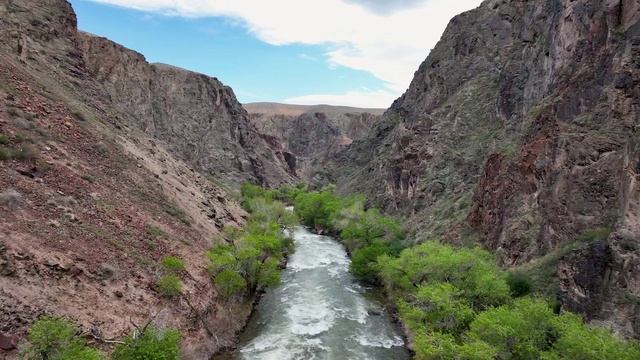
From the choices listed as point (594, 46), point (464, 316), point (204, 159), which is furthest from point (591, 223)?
point (204, 159)

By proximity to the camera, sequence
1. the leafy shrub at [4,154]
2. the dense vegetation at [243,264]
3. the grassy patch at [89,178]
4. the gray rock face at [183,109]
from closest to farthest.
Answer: the leafy shrub at [4,154], the grassy patch at [89,178], the dense vegetation at [243,264], the gray rock face at [183,109]

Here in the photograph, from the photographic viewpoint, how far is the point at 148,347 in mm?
21281

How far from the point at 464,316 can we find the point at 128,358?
1805cm

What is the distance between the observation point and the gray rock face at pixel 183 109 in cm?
8038

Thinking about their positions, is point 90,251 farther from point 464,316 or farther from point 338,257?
point 338,257

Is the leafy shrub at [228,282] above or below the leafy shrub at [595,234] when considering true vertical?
below

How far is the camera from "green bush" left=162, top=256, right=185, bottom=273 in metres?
31.0

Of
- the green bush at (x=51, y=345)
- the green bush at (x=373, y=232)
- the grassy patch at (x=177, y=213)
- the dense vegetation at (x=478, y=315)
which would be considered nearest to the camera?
the green bush at (x=51, y=345)

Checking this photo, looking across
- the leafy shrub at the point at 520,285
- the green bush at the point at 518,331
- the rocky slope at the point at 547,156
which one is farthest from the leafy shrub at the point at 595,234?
the green bush at the point at 518,331

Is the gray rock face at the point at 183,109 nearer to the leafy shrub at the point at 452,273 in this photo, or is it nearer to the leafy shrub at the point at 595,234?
the leafy shrub at the point at 452,273

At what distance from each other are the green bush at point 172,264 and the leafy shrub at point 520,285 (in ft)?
70.8

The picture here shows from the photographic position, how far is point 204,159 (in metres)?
101

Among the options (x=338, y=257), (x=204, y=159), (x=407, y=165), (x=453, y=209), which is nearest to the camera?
(x=453, y=209)

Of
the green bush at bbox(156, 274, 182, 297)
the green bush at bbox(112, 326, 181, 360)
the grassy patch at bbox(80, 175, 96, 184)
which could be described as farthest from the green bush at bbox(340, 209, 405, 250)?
the green bush at bbox(112, 326, 181, 360)
